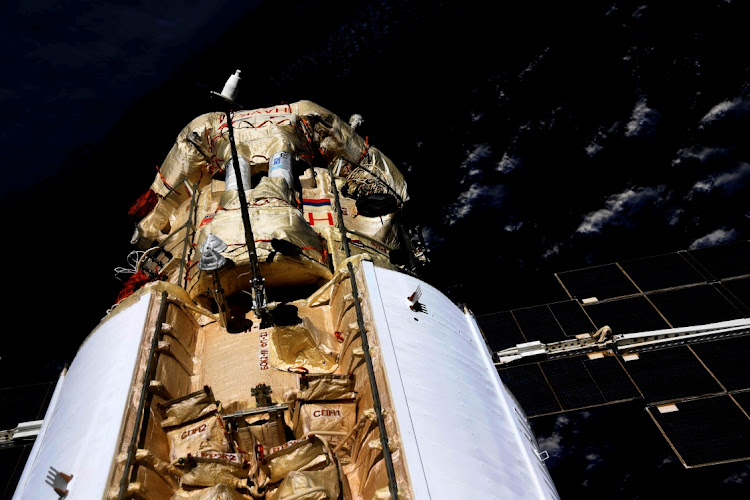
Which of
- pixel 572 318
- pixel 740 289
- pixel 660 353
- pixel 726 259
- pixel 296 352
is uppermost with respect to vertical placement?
pixel 726 259

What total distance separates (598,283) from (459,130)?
907cm

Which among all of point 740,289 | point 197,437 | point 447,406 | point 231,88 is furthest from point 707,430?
point 231,88

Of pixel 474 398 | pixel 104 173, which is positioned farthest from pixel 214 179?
pixel 474 398

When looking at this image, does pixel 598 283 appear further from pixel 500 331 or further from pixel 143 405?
pixel 143 405

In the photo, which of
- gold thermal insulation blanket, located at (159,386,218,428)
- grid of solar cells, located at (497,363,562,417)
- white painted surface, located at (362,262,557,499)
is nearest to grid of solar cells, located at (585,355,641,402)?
grid of solar cells, located at (497,363,562,417)

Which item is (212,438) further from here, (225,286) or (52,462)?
(225,286)

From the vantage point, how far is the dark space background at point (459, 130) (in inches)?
520

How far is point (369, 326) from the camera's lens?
21.6 feet

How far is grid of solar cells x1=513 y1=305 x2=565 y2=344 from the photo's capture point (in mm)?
9440

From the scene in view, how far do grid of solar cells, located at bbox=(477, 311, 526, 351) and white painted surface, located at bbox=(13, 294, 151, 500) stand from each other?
601 cm

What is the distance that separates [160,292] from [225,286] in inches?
40.7

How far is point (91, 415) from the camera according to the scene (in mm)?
5652

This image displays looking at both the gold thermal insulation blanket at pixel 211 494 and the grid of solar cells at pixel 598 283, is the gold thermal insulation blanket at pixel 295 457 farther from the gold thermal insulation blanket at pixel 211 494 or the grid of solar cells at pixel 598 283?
the grid of solar cells at pixel 598 283

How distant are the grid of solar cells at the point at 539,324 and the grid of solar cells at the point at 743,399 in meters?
2.70
